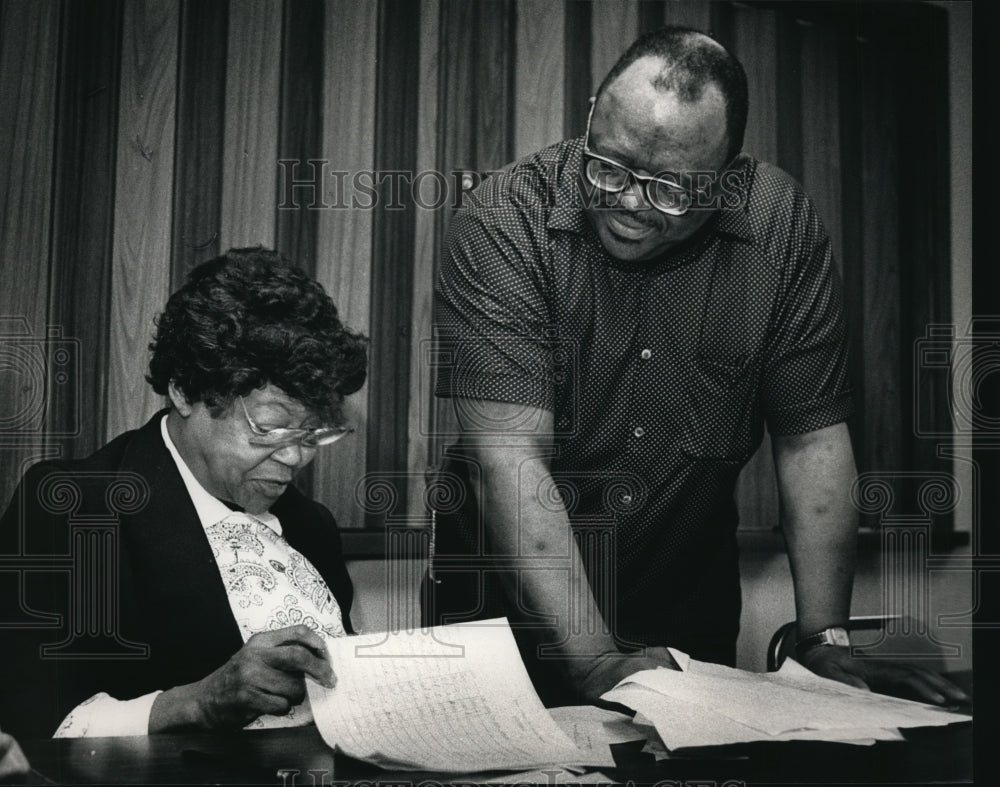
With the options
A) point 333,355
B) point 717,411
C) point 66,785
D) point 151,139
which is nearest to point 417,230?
point 333,355

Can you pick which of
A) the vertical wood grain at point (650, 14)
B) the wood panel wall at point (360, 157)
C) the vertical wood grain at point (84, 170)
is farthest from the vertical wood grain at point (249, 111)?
the vertical wood grain at point (650, 14)

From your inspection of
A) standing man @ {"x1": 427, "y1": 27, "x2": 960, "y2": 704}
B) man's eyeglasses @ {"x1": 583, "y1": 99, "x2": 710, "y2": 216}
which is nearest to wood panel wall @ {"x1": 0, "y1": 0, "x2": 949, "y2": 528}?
standing man @ {"x1": 427, "y1": 27, "x2": 960, "y2": 704}

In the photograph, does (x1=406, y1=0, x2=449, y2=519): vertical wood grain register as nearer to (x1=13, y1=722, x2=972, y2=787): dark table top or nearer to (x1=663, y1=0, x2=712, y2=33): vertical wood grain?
(x1=663, y1=0, x2=712, y2=33): vertical wood grain

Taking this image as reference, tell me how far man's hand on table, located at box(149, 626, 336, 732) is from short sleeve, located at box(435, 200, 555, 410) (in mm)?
433

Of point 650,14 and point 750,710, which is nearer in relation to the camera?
point 750,710

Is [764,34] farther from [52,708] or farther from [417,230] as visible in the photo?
[52,708]

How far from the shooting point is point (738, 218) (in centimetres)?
143

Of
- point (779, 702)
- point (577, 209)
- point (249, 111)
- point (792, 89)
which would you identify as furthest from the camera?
point (792, 89)

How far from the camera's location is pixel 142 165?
121cm

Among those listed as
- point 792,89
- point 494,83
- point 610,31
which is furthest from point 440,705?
point 792,89

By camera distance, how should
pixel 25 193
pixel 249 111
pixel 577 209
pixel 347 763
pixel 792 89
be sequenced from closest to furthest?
pixel 347 763, pixel 25 193, pixel 249 111, pixel 577 209, pixel 792 89

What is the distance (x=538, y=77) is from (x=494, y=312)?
392mm

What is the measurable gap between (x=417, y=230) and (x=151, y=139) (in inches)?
15.7

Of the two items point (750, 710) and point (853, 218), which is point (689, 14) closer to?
point (853, 218)
